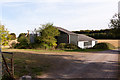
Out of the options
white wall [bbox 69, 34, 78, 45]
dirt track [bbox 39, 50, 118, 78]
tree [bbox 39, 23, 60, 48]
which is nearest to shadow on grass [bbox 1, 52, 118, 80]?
dirt track [bbox 39, 50, 118, 78]

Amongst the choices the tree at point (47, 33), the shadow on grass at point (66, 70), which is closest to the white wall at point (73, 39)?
the tree at point (47, 33)

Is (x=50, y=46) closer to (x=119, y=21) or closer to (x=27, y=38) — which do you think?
(x=27, y=38)

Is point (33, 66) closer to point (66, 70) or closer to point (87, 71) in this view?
point (66, 70)

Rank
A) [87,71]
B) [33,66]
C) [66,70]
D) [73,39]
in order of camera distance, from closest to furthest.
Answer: [87,71] < [66,70] < [33,66] < [73,39]

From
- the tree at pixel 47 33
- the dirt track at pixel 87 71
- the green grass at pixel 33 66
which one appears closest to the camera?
the dirt track at pixel 87 71

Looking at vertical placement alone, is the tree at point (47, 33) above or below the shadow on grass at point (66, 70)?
above

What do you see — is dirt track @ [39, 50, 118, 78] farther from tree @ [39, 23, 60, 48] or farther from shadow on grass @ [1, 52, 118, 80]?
tree @ [39, 23, 60, 48]

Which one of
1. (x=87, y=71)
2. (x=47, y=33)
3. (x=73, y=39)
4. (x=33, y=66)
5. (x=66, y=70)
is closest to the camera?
(x=87, y=71)

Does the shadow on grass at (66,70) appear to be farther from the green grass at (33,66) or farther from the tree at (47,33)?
the tree at (47,33)

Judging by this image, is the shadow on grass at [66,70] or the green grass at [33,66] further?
the green grass at [33,66]

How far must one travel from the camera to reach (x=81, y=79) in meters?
5.61

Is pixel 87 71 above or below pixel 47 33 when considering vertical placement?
below

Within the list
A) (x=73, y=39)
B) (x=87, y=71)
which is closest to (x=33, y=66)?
(x=87, y=71)

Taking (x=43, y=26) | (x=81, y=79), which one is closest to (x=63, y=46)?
(x=43, y=26)
